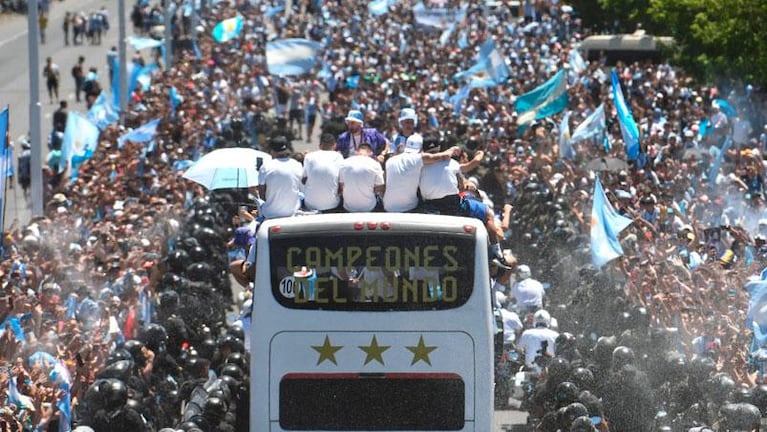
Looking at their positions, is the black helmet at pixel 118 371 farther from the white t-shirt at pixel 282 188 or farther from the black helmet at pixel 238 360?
the white t-shirt at pixel 282 188

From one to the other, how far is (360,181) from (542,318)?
238 inches

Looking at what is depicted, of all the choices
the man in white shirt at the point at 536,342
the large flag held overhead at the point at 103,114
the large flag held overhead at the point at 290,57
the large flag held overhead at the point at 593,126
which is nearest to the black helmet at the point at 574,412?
the man in white shirt at the point at 536,342

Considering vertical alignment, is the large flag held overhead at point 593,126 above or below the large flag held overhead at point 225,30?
below

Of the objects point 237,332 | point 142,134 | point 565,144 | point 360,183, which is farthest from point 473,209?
point 142,134

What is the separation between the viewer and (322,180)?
51.2 ft

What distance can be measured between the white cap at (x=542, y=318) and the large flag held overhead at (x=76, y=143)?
12108mm

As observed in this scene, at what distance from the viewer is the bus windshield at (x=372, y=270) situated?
47.4 feet

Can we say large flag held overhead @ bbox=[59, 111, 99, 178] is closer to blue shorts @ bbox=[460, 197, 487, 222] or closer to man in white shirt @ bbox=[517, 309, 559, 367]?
man in white shirt @ bbox=[517, 309, 559, 367]

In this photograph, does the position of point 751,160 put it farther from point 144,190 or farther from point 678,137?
point 144,190

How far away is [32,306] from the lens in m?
18.8

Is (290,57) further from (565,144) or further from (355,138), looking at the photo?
(355,138)

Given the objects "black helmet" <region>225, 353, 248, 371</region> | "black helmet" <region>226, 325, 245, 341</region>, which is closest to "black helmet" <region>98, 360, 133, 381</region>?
"black helmet" <region>225, 353, 248, 371</region>

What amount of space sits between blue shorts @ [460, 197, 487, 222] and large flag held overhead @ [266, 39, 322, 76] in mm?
25294

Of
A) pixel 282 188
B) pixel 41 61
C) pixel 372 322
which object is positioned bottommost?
pixel 41 61
